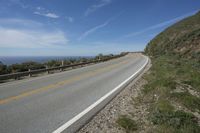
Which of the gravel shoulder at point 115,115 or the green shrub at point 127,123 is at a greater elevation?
the green shrub at point 127,123

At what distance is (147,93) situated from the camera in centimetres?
788

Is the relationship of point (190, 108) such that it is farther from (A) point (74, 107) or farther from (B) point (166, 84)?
(A) point (74, 107)

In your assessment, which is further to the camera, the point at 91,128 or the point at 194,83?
the point at 194,83

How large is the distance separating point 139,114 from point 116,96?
7.40 feet

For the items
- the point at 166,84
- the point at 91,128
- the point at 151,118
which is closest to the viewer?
the point at 91,128

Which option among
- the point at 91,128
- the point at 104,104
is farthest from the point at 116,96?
the point at 91,128

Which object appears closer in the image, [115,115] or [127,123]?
[127,123]

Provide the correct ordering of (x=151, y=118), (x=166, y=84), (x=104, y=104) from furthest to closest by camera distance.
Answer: (x=166, y=84)
(x=104, y=104)
(x=151, y=118)

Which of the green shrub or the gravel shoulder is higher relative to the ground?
the green shrub

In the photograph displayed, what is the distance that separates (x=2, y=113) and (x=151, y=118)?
4354 millimetres

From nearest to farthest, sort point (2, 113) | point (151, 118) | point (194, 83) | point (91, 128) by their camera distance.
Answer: point (91, 128) < point (151, 118) < point (2, 113) < point (194, 83)

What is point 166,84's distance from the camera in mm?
8789

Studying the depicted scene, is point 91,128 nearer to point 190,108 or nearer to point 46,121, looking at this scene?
point 46,121

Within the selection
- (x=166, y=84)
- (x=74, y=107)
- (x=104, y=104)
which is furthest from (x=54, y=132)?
(x=166, y=84)
